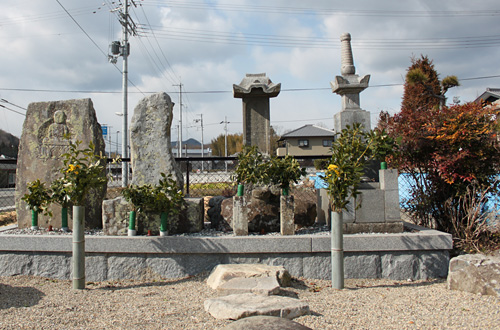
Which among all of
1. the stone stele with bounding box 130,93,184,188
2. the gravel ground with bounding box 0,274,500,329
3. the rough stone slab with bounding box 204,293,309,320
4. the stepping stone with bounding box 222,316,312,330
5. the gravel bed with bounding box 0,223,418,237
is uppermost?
the stone stele with bounding box 130,93,184,188

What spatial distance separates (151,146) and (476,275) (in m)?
4.23

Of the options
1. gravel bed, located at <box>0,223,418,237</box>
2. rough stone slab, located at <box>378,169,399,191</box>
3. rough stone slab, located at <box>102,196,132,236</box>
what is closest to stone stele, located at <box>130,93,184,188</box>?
rough stone slab, located at <box>102,196,132,236</box>

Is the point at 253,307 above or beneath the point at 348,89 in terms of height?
beneath

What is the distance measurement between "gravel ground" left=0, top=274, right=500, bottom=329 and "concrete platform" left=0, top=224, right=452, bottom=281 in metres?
0.14

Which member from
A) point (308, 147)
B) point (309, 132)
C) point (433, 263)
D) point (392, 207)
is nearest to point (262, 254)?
point (392, 207)

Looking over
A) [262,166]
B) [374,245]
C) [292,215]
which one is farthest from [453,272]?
[262,166]

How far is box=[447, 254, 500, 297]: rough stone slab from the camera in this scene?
3.78 metres

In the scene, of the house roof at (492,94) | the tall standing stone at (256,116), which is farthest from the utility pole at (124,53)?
the house roof at (492,94)

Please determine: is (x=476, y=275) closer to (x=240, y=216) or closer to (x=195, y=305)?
(x=240, y=216)

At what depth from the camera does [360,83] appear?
266 inches

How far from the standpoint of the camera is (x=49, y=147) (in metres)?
5.31

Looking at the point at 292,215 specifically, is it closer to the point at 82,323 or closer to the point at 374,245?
the point at 374,245

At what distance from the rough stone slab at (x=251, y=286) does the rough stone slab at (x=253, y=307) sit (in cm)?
24

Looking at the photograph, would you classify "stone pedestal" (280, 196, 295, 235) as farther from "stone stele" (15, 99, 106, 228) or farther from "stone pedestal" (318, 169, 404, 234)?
"stone stele" (15, 99, 106, 228)
